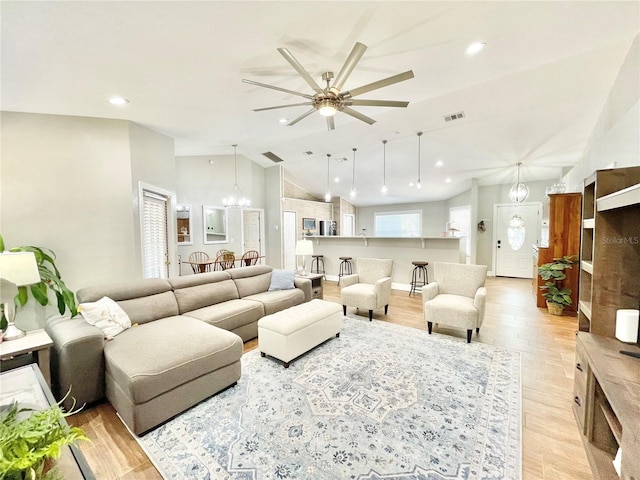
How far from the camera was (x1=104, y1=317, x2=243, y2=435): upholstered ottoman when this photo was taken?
72.8 inches

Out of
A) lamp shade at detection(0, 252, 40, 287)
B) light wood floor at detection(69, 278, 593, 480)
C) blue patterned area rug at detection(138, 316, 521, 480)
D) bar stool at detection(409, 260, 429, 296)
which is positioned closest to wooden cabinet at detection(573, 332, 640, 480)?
light wood floor at detection(69, 278, 593, 480)

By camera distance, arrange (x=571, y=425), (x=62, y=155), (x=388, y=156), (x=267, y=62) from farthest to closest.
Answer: (x=388, y=156), (x=62, y=155), (x=267, y=62), (x=571, y=425)

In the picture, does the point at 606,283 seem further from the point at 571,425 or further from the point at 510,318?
the point at 510,318

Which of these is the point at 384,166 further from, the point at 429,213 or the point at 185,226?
the point at 185,226

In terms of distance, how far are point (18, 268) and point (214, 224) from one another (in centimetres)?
558

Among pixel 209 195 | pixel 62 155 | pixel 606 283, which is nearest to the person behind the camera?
pixel 606 283

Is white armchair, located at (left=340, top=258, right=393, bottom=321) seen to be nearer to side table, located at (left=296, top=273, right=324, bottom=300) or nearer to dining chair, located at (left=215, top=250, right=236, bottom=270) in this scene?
side table, located at (left=296, top=273, right=324, bottom=300)

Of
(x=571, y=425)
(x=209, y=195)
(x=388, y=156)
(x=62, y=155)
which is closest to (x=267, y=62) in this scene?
(x=62, y=155)

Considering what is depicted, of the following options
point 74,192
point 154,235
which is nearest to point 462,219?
point 154,235

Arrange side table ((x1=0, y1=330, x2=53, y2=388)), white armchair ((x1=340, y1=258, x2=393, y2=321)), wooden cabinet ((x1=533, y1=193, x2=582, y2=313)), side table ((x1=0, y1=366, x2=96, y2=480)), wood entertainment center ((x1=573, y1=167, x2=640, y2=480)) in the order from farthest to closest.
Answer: wooden cabinet ((x1=533, y1=193, x2=582, y2=313))
white armchair ((x1=340, y1=258, x2=393, y2=321))
side table ((x1=0, y1=330, x2=53, y2=388))
wood entertainment center ((x1=573, y1=167, x2=640, y2=480))
side table ((x1=0, y1=366, x2=96, y2=480))

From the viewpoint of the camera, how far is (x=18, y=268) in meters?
2.01

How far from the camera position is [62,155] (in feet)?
10.5

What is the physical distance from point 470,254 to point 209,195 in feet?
25.0

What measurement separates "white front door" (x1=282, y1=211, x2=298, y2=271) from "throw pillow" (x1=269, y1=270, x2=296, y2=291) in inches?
156
